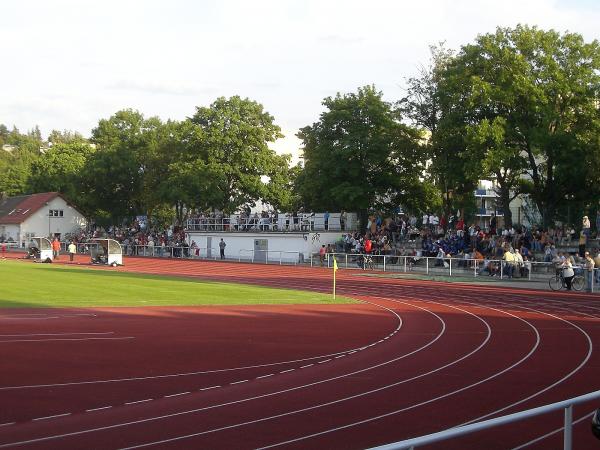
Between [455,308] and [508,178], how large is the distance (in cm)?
2085

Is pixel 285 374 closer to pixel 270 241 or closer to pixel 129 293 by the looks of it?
pixel 129 293

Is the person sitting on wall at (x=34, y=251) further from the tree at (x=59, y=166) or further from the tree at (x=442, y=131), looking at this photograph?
the tree at (x=59, y=166)

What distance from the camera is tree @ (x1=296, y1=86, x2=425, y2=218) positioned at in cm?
5062

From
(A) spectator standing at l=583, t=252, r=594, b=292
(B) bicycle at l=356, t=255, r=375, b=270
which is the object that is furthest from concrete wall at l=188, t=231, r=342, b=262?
(A) spectator standing at l=583, t=252, r=594, b=292

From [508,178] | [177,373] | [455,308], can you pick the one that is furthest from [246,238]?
[177,373]

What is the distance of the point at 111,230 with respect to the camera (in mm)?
81688

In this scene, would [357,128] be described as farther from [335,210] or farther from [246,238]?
[246,238]

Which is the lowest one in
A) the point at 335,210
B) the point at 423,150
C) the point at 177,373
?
the point at 177,373

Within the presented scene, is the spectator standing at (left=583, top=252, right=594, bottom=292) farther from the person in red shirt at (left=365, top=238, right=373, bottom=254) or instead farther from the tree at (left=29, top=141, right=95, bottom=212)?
the tree at (left=29, top=141, right=95, bottom=212)

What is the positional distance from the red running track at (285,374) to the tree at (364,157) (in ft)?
89.4

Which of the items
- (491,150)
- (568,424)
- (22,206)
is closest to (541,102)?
(491,150)

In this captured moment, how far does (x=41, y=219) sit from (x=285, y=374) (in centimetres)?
7878

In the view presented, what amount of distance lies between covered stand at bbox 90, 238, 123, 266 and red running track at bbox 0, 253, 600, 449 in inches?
1057

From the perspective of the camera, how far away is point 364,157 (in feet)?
168
